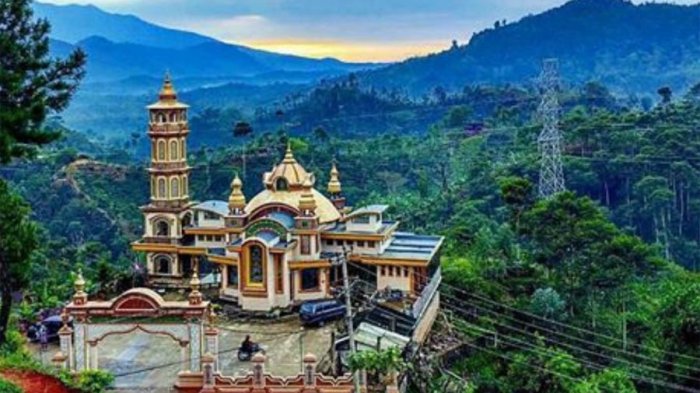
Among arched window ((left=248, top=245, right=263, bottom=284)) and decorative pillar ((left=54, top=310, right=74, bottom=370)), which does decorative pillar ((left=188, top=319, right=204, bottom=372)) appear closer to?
decorative pillar ((left=54, top=310, right=74, bottom=370))

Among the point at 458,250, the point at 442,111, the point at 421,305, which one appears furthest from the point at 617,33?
the point at 421,305

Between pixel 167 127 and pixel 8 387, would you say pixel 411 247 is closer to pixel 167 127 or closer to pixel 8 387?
pixel 167 127

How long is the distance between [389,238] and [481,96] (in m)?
75.1

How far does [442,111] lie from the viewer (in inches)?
4097

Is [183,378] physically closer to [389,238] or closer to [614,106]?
[389,238]

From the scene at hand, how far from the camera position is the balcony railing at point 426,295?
74.6 ft

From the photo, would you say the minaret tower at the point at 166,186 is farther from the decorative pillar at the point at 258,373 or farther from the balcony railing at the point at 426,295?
the decorative pillar at the point at 258,373

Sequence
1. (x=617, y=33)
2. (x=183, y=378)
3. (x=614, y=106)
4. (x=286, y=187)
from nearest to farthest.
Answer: (x=183, y=378)
(x=286, y=187)
(x=614, y=106)
(x=617, y=33)

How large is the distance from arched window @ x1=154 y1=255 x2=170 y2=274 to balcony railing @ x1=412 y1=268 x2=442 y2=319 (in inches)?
308

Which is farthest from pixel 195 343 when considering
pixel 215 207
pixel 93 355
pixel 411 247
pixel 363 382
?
pixel 411 247

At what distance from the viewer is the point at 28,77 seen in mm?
16844

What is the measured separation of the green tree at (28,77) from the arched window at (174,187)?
10.4 meters

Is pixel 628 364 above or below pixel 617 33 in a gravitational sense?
below

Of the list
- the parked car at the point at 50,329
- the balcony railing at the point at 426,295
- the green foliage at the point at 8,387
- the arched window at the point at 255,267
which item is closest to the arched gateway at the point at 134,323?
the parked car at the point at 50,329
